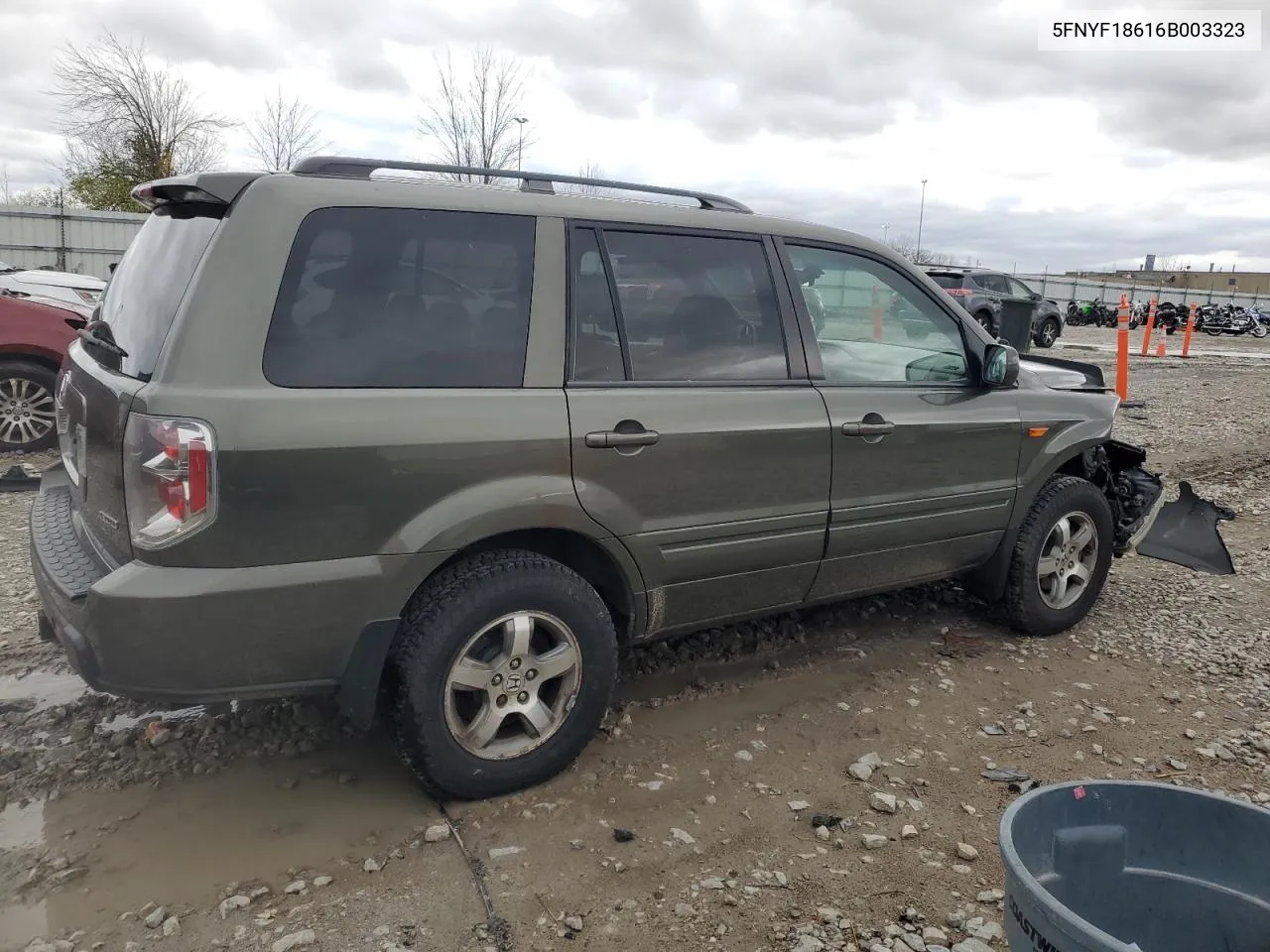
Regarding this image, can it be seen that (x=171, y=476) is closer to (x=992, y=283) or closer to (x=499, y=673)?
(x=499, y=673)

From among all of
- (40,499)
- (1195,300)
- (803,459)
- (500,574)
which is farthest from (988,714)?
(1195,300)

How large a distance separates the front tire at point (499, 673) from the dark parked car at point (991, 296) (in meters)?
17.3

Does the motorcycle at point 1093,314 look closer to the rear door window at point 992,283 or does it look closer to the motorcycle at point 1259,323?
the motorcycle at point 1259,323

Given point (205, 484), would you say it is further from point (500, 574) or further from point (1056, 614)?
point (1056, 614)

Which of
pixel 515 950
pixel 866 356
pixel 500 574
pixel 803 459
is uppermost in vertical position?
pixel 866 356

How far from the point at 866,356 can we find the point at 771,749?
61.3 inches

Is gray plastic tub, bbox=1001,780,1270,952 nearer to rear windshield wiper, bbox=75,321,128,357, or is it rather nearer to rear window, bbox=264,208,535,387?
rear window, bbox=264,208,535,387

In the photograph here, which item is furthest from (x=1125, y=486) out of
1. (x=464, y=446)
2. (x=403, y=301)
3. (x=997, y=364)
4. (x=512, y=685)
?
(x=403, y=301)

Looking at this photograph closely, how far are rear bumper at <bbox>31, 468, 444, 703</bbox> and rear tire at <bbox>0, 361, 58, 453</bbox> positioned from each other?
539 cm

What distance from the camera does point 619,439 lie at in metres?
2.91

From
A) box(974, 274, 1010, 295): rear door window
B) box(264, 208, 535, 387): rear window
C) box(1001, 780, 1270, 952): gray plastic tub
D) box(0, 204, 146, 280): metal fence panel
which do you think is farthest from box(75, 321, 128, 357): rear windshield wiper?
box(974, 274, 1010, 295): rear door window

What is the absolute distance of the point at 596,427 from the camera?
2887 millimetres

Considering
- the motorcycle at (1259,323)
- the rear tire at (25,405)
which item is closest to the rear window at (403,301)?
the rear tire at (25,405)

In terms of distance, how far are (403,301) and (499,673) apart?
1.13m
